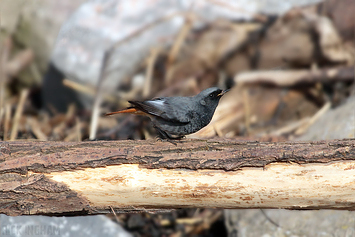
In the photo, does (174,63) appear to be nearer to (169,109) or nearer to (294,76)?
(294,76)

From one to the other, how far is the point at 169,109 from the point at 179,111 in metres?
0.10

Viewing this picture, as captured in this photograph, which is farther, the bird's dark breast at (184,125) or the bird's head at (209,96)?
the bird's head at (209,96)

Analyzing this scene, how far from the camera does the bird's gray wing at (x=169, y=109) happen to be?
10.5 feet

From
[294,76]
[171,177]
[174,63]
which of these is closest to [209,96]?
[171,177]

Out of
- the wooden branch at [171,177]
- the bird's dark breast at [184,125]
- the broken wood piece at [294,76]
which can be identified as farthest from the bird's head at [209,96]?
the broken wood piece at [294,76]

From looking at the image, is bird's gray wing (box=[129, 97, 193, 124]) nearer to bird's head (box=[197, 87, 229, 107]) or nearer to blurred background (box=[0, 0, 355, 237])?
bird's head (box=[197, 87, 229, 107])

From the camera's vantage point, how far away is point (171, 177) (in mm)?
2596

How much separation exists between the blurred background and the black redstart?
98 centimetres

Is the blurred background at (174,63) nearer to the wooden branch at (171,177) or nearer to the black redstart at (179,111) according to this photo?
the black redstart at (179,111)

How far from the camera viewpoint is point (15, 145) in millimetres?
2703

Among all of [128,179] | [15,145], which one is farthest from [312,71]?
[15,145]

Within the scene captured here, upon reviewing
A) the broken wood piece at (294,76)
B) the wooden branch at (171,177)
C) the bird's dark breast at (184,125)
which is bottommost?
the wooden branch at (171,177)

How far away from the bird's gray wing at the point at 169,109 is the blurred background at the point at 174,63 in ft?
3.68

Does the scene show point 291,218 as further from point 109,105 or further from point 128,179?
point 109,105
